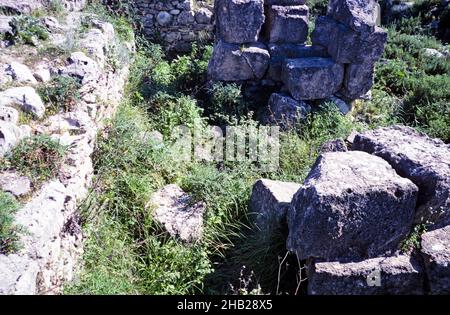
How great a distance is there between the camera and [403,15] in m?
10.1

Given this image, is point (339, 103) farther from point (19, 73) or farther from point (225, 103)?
point (19, 73)

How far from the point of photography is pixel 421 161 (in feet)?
11.8

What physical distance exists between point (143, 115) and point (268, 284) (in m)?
3.05

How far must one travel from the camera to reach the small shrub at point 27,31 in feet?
16.8

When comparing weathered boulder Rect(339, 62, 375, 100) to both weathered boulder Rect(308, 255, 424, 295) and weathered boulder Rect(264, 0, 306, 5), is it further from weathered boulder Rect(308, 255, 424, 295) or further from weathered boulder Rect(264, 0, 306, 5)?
weathered boulder Rect(308, 255, 424, 295)

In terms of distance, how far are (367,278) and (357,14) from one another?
4.00 metres

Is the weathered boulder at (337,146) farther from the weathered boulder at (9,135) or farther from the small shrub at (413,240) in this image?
the weathered boulder at (9,135)

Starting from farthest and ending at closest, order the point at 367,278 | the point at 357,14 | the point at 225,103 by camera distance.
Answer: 1. the point at 225,103
2. the point at 357,14
3. the point at 367,278

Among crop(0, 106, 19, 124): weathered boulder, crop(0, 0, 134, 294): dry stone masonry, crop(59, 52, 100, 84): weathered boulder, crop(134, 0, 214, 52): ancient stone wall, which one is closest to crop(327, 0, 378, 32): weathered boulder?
crop(134, 0, 214, 52): ancient stone wall

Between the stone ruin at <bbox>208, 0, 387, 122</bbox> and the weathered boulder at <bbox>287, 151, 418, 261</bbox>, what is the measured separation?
2711mm

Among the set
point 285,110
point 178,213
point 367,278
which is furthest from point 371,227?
point 285,110

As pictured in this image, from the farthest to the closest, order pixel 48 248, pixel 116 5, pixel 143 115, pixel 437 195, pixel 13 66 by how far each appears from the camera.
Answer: pixel 116 5
pixel 143 115
pixel 13 66
pixel 437 195
pixel 48 248
